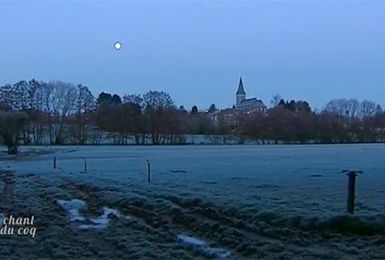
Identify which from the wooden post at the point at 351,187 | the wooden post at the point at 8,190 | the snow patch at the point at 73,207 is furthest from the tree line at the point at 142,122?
the wooden post at the point at 351,187

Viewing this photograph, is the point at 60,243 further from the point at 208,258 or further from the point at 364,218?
the point at 364,218

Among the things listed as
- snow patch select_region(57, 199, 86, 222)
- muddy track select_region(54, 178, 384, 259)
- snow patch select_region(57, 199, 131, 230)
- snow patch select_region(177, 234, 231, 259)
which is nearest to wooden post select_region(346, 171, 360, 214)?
muddy track select_region(54, 178, 384, 259)

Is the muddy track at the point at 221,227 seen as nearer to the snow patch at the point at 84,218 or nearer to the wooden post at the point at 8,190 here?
the snow patch at the point at 84,218

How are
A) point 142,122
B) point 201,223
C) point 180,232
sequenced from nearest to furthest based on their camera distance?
point 180,232 → point 201,223 → point 142,122

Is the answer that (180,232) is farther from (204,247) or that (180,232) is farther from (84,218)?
(84,218)

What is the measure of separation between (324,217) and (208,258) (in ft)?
19.6

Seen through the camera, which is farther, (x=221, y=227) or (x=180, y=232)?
(x=221, y=227)

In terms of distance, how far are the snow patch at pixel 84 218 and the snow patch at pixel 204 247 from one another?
10.1 ft

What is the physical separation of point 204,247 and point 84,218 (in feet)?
21.3

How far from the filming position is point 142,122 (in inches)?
6068

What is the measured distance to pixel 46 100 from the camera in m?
160

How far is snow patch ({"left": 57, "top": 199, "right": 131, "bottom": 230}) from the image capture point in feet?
58.3

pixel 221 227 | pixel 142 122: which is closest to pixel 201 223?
pixel 221 227

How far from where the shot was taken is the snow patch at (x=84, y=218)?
58.3ft
